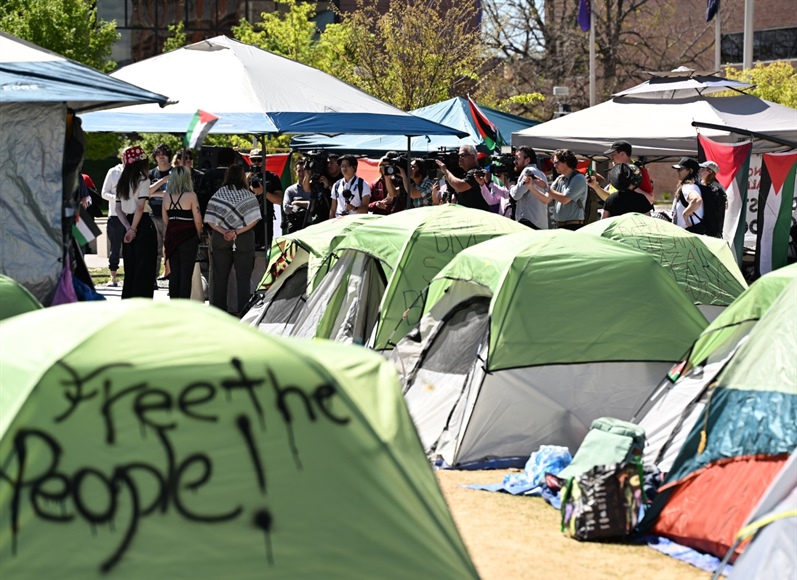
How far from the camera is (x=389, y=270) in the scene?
10.3 m

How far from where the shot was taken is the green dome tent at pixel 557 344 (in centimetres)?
818

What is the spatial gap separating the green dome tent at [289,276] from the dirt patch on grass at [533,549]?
4.53 meters

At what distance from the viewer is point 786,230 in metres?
14.1

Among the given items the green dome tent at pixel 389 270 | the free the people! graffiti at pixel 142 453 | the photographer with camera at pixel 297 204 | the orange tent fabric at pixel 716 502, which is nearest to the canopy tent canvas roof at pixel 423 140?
the photographer with camera at pixel 297 204

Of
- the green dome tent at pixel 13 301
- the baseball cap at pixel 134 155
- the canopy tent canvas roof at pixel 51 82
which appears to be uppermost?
the canopy tent canvas roof at pixel 51 82

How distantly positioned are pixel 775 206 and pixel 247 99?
6.09m

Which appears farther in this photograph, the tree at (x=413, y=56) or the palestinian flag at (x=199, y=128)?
the tree at (x=413, y=56)

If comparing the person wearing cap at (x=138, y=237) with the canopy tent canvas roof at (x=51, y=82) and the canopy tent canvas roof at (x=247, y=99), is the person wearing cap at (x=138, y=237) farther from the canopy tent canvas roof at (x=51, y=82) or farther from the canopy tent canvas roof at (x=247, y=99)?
the canopy tent canvas roof at (x=51, y=82)

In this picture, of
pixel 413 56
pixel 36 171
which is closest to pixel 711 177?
pixel 36 171

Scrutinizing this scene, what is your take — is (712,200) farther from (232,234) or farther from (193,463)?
(193,463)

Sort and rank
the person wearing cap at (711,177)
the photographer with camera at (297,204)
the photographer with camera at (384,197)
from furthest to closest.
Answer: the photographer with camera at (297,204)
the photographer with camera at (384,197)
the person wearing cap at (711,177)

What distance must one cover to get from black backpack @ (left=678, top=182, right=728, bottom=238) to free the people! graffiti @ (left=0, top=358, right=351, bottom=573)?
31.1 ft

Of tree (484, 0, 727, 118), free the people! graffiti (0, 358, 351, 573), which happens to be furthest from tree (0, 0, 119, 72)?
free the people! graffiti (0, 358, 351, 573)

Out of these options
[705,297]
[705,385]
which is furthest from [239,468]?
[705,297]
